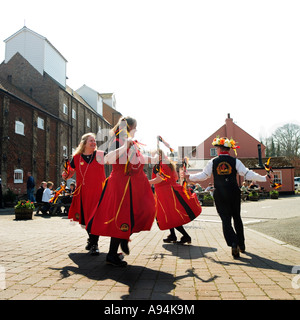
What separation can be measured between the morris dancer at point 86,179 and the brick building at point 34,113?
16.5 metres

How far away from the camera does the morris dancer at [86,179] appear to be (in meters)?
5.05

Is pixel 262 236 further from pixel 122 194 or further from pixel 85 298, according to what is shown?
pixel 85 298

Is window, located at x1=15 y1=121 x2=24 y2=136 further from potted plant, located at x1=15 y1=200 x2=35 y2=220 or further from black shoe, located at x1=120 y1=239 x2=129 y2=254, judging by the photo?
black shoe, located at x1=120 y1=239 x2=129 y2=254

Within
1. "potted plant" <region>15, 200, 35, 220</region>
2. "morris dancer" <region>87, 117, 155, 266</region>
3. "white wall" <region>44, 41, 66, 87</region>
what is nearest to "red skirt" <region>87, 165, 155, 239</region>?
"morris dancer" <region>87, 117, 155, 266</region>

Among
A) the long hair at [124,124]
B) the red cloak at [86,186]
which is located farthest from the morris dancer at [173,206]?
the long hair at [124,124]

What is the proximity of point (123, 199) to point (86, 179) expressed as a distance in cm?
143

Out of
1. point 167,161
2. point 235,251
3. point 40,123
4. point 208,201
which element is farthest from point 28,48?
point 235,251

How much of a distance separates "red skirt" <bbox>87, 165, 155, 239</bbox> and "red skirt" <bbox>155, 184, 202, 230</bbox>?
5.67 ft

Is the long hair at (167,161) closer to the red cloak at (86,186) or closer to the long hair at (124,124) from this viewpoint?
the red cloak at (86,186)

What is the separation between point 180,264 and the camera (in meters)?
4.15

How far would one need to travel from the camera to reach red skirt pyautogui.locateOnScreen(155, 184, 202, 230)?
5.73m

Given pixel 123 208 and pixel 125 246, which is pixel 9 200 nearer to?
pixel 125 246

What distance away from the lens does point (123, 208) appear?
3904 millimetres
